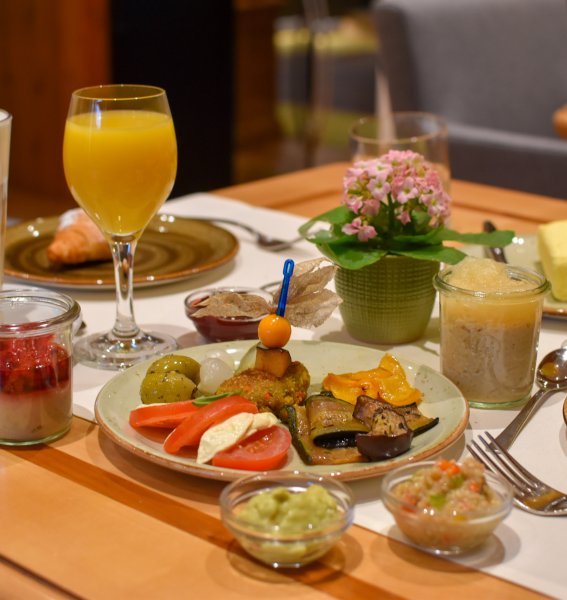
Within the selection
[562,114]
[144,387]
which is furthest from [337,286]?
[562,114]

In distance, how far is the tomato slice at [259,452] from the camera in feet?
3.30

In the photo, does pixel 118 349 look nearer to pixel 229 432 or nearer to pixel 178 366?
pixel 178 366

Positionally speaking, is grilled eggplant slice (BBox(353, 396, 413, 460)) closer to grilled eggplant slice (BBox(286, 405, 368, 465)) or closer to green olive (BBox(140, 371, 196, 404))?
grilled eggplant slice (BBox(286, 405, 368, 465))

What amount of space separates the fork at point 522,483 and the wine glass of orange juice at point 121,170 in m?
0.49

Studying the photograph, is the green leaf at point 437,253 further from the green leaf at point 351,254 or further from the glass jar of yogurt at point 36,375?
the glass jar of yogurt at point 36,375

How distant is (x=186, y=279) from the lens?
5.56 feet

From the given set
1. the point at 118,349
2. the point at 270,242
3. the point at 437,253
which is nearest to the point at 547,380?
the point at 437,253

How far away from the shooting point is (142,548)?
925 millimetres

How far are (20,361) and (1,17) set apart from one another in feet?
15.6

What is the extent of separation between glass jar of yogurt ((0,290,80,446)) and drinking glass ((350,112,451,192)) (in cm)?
96

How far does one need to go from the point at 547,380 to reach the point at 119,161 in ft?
2.03

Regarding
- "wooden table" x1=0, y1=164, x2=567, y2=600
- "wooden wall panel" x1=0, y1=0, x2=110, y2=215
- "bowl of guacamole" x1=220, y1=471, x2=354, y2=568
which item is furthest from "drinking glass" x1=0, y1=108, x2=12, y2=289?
"wooden wall panel" x1=0, y1=0, x2=110, y2=215

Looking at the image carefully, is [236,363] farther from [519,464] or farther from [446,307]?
[519,464]

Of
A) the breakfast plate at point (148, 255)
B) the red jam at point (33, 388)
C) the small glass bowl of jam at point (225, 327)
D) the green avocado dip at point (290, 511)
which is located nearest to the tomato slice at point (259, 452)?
the green avocado dip at point (290, 511)
